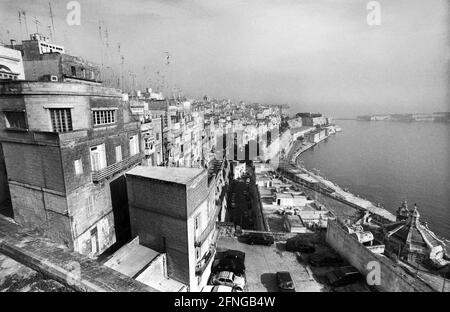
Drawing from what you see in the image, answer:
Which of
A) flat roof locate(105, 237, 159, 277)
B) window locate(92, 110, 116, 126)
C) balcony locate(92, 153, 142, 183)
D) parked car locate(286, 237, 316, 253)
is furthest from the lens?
parked car locate(286, 237, 316, 253)

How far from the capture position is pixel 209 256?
14.4 m

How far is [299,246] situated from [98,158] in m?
13.9

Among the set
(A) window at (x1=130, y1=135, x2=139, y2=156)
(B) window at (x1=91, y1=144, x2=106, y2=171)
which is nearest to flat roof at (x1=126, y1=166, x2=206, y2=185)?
(B) window at (x1=91, y1=144, x2=106, y2=171)

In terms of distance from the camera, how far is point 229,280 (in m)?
13.3

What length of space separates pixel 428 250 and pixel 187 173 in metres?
24.3

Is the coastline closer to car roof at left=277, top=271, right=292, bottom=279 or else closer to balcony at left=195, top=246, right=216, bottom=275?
car roof at left=277, top=271, right=292, bottom=279

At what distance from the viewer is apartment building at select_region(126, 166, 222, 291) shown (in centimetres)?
1195

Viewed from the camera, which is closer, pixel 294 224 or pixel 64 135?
pixel 64 135

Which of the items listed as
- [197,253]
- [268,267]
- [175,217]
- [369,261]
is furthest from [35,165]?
[369,261]

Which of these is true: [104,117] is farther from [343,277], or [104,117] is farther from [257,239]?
[343,277]

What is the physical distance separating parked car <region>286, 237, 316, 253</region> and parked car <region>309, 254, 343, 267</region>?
81 centimetres

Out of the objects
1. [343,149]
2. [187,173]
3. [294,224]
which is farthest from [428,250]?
[343,149]
